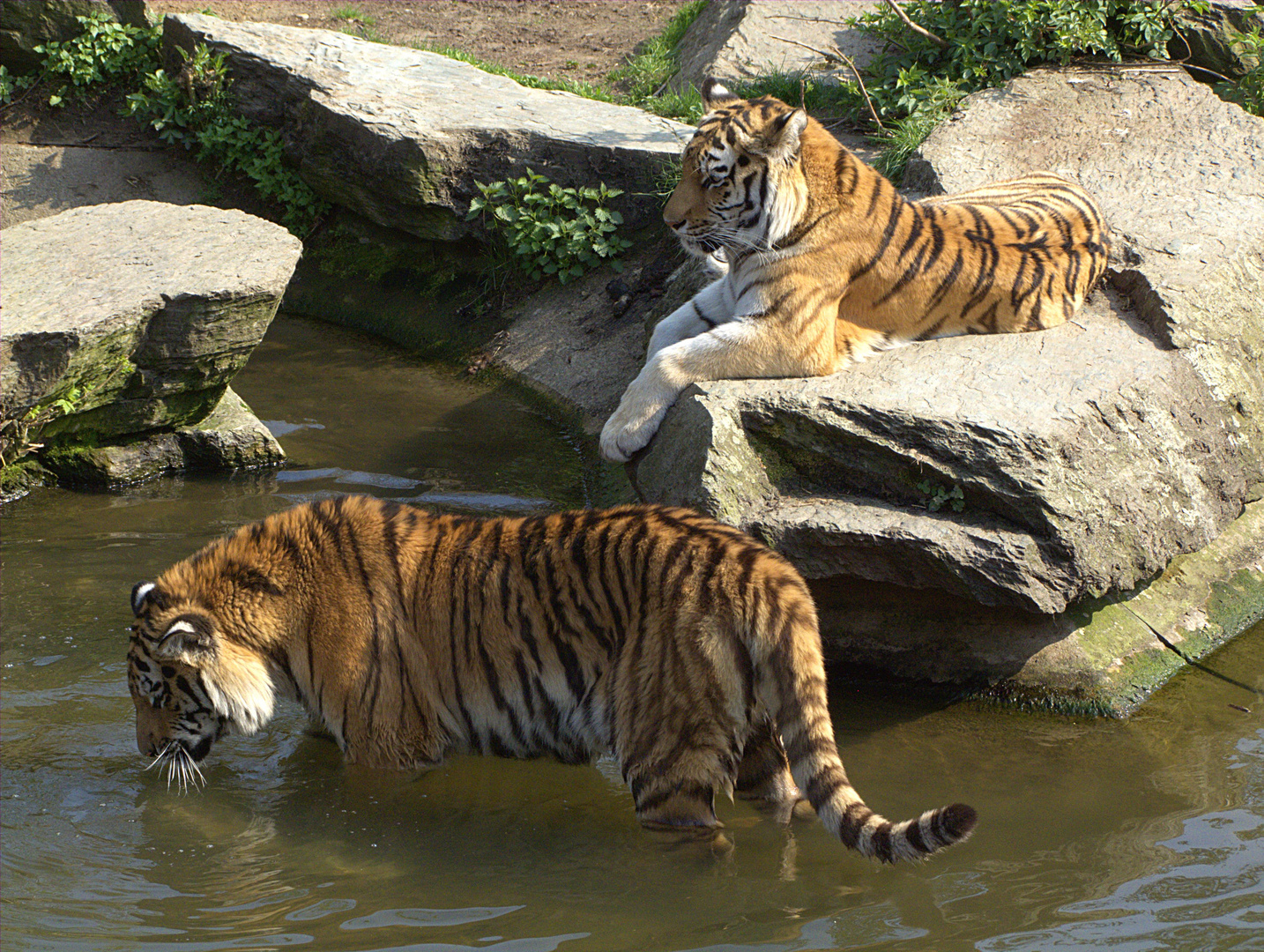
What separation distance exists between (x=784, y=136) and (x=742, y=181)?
0.84ft

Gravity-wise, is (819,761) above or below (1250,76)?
below

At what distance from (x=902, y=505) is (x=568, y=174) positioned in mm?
4171

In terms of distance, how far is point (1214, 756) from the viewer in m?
3.93

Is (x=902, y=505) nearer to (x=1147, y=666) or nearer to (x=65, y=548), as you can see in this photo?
(x=1147, y=666)

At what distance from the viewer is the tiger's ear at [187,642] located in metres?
3.38

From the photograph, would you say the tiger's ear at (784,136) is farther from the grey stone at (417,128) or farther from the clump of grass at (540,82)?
the clump of grass at (540,82)

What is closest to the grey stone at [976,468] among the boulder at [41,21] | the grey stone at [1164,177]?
the grey stone at [1164,177]

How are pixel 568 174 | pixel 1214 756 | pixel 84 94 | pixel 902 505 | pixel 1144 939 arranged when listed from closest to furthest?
1. pixel 1144 939
2. pixel 1214 756
3. pixel 902 505
4. pixel 568 174
5. pixel 84 94

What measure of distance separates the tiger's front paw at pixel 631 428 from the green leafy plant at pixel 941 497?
1.10 m

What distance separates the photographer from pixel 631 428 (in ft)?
15.8

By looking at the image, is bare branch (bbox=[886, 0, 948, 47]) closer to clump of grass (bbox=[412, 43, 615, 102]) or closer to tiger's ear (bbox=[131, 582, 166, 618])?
clump of grass (bbox=[412, 43, 615, 102])

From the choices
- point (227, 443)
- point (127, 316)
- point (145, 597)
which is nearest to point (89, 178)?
point (227, 443)

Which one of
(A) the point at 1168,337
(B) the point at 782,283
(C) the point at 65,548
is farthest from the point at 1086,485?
(C) the point at 65,548

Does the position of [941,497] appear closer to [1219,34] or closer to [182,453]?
[182,453]
